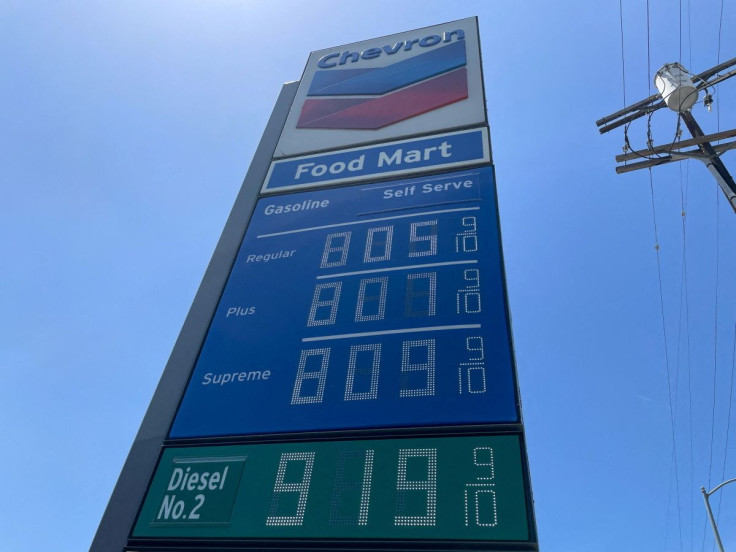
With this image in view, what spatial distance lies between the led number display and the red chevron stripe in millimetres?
5270

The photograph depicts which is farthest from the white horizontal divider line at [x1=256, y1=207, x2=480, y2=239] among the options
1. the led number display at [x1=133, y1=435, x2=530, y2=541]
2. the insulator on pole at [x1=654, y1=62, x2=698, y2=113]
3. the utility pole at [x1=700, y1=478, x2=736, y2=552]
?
the utility pole at [x1=700, y1=478, x2=736, y2=552]

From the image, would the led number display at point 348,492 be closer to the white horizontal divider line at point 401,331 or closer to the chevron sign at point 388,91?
the white horizontal divider line at point 401,331

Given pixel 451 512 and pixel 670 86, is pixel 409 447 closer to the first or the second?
pixel 451 512

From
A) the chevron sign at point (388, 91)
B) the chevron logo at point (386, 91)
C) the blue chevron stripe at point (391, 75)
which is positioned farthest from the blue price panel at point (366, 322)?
the blue chevron stripe at point (391, 75)

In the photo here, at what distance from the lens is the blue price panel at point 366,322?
14.8 ft

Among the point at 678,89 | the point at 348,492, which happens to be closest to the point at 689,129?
the point at 678,89

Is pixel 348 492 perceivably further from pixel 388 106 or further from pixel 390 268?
pixel 388 106

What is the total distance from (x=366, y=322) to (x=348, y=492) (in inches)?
63.0

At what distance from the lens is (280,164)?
26.3 ft

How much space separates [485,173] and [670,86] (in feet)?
13.0

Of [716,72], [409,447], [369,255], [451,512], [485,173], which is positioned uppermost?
[716,72]

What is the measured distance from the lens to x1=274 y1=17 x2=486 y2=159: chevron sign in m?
8.09

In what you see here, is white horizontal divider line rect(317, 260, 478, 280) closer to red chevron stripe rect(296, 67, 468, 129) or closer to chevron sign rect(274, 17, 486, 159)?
chevron sign rect(274, 17, 486, 159)

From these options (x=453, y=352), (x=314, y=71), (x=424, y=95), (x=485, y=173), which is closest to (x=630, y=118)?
(x=424, y=95)
